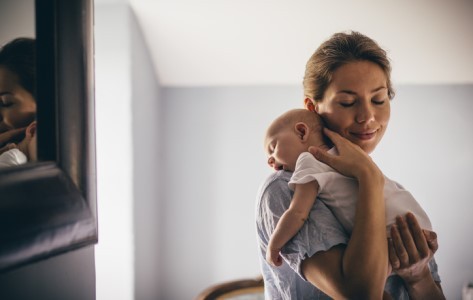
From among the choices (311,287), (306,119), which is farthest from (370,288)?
(306,119)

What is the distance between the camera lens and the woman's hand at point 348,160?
0.81 m

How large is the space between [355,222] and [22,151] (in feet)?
1.80

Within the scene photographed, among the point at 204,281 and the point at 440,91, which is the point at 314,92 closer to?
the point at 440,91

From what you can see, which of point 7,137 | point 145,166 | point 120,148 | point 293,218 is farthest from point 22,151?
point 145,166

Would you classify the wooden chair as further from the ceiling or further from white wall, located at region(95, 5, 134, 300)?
the ceiling

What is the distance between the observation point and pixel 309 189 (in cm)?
79

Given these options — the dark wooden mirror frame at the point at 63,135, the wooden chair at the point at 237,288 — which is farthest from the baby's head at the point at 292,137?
the wooden chair at the point at 237,288

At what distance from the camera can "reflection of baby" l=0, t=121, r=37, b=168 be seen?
1.78 feet

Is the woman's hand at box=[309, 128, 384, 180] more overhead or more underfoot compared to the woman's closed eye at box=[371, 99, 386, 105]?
more underfoot

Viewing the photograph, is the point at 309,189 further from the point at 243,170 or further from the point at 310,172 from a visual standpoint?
the point at 243,170

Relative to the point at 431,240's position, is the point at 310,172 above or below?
above

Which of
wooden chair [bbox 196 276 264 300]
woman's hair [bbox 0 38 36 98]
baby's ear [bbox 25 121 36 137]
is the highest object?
woman's hair [bbox 0 38 36 98]

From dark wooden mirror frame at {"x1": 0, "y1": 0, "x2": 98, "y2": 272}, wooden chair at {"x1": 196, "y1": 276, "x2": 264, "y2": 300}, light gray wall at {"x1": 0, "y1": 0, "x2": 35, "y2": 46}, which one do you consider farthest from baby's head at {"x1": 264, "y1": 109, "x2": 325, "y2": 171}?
wooden chair at {"x1": 196, "y1": 276, "x2": 264, "y2": 300}

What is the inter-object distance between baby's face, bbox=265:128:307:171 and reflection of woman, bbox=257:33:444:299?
3.0 inches
